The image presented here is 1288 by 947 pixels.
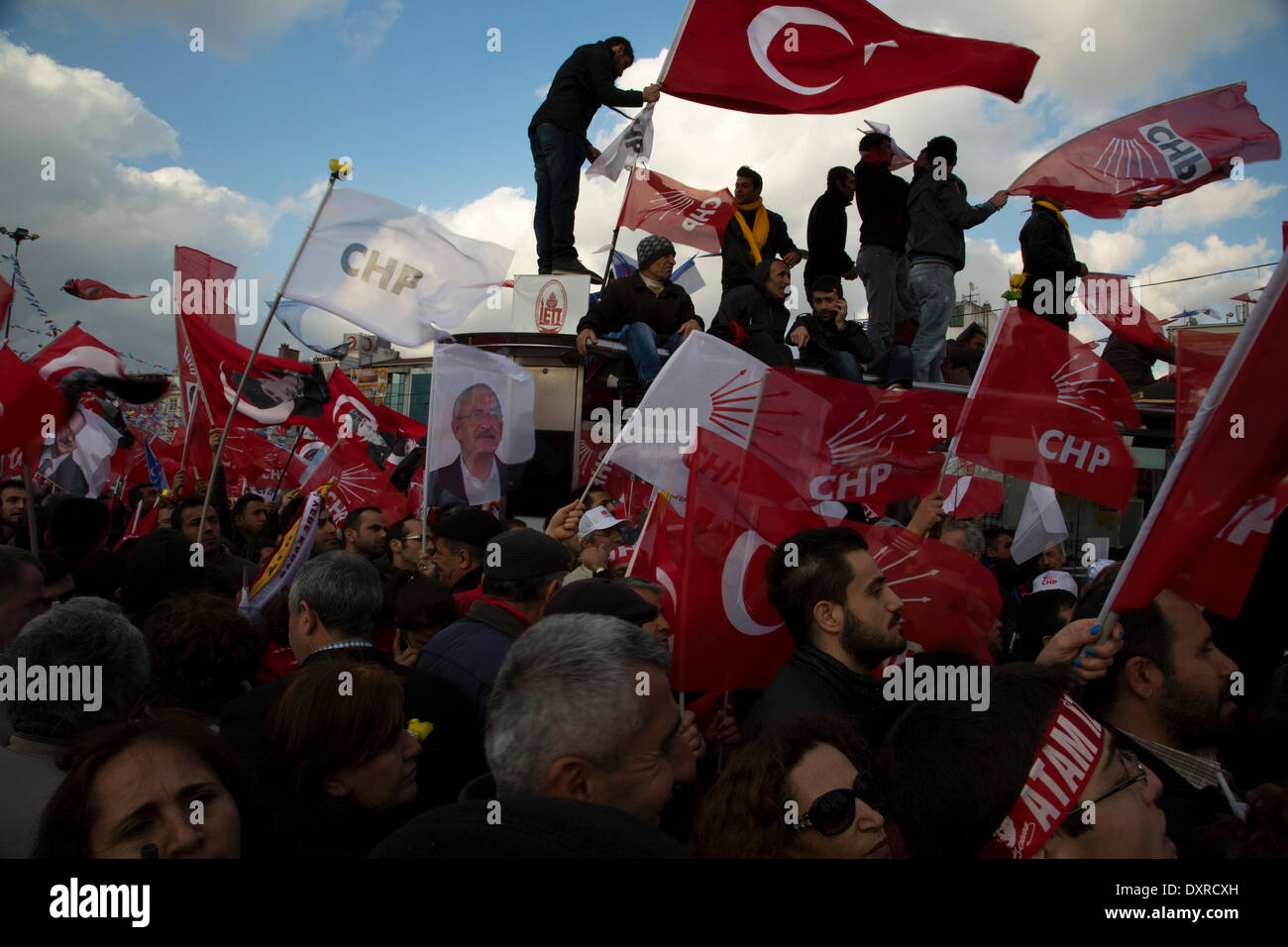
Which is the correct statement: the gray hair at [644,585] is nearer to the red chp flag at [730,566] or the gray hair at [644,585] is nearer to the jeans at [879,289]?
the red chp flag at [730,566]

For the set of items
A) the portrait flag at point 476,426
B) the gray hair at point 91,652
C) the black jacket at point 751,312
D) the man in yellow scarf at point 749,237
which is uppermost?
the man in yellow scarf at point 749,237

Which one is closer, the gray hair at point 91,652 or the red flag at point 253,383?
the gray hair at point 91,652

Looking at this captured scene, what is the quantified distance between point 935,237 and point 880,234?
1.85 feet

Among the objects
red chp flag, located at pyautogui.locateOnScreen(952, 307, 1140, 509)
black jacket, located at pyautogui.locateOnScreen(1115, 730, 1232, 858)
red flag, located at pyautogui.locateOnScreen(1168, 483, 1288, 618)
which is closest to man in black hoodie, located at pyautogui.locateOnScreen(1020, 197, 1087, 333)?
red chp flag, located at pyautogui.locateOnScreen(952, 307, 1140, 509)

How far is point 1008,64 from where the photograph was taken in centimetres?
521

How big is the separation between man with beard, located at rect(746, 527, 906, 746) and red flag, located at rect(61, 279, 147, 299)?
8128 mm

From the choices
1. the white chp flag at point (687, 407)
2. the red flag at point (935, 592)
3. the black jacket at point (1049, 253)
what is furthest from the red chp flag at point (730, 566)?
the black jacket at point (1049, 253)

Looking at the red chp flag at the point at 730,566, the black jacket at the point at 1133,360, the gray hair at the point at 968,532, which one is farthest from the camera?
the black jacket at the point at 1133,360

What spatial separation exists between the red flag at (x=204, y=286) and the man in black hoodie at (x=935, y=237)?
6564mm

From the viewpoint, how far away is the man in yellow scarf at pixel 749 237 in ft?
29.5

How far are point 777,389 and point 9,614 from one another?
134 inches

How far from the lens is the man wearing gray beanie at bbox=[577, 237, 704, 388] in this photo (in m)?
7.79

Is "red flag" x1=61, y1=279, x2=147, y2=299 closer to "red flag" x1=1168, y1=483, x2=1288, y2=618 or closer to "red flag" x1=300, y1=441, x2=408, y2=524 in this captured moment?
"red flag" x1=300, y1=441, x2=408, y2=524
